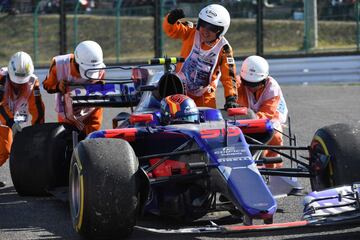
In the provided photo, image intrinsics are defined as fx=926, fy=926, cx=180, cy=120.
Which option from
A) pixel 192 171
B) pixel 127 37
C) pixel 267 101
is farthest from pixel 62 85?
pixel 127 37

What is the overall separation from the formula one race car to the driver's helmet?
0.04ft

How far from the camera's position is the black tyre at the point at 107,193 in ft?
21.5

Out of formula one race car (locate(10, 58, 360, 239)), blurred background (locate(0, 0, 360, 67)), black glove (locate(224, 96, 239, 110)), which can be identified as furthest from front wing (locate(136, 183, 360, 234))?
blurred background (locate(0, 0, 360, 67))

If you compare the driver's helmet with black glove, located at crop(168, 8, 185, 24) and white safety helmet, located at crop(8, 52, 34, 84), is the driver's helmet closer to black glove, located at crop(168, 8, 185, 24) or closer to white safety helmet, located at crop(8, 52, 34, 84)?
black glove, located at crop(168, 8, 185, 24)

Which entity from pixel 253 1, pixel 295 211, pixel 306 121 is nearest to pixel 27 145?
pixel 295 211

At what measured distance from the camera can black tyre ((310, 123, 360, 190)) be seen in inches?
278

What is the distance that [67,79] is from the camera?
9.90m

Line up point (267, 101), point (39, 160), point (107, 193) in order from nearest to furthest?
point (107, 193)
point (39, 160)
point (267, 101)

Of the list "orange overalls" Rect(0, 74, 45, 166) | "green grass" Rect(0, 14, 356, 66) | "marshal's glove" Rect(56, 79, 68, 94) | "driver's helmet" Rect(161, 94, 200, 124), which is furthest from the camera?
"green grass" Rect(0, 14, 356, 66)

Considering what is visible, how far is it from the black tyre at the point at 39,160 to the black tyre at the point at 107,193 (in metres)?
2.16

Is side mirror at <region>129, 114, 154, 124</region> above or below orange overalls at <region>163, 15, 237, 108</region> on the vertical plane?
below

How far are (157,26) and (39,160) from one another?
1275 centimetres

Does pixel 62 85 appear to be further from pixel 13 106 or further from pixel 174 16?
pixel 174 16

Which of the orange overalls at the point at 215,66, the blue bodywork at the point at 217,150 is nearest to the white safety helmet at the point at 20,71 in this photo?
the orange overalls at the point at 215,66
